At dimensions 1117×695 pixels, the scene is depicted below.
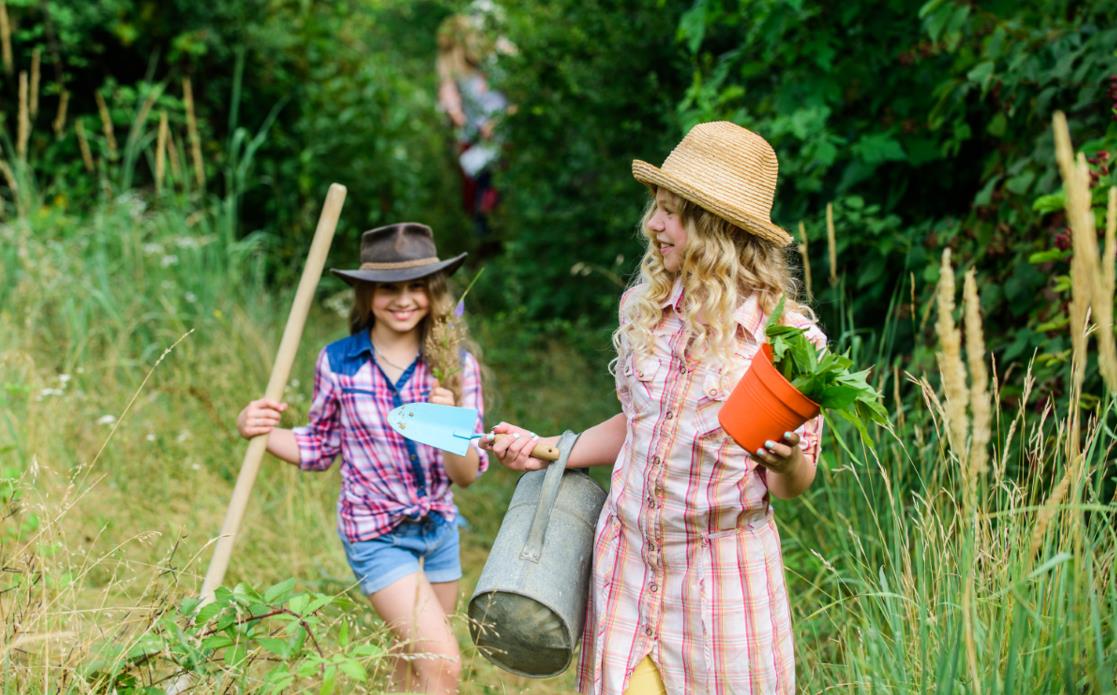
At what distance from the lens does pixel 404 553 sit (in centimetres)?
313

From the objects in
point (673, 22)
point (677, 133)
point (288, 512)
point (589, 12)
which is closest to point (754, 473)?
point (288, 512)

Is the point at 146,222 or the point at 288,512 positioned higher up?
the point at 146,222

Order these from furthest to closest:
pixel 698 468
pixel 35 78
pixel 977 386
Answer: pixel 35 78, pixel 698 468, pixel 977 386

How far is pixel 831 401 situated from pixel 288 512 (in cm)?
281

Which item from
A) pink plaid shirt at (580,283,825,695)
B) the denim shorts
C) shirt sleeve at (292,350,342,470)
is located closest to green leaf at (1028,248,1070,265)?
pink plaid shirt at (580,283,825,695)

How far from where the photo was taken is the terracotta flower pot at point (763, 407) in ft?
6.70

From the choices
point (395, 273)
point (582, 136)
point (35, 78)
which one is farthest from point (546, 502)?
point (35, 78)

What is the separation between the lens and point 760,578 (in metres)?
2.41

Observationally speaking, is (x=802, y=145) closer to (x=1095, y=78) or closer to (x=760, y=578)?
(x=1095, y=78)

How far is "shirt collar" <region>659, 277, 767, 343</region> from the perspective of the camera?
242 cm

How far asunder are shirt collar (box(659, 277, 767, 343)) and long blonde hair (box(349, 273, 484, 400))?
2.53ft

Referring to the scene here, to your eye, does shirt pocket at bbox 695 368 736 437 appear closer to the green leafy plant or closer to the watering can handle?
the green leafy plant

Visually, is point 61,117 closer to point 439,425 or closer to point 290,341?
point 290,341

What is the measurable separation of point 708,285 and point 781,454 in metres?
0.45
